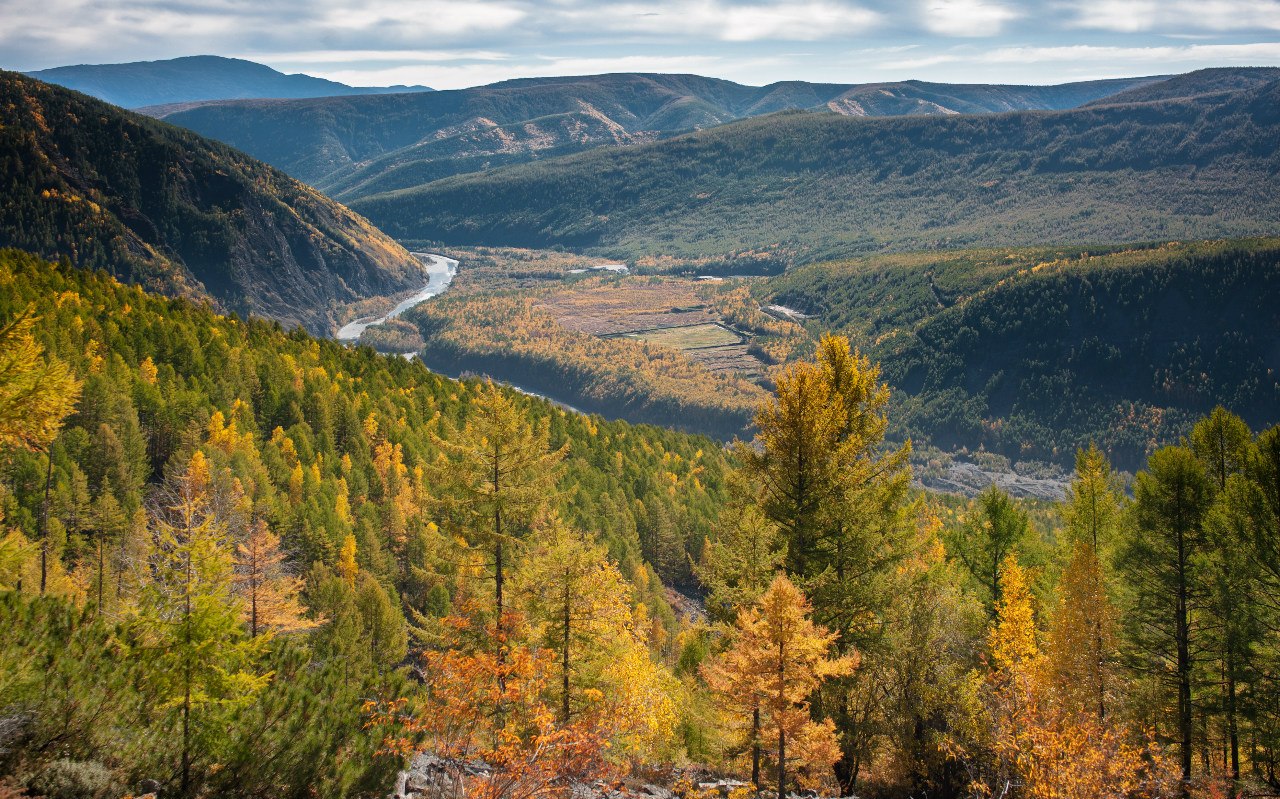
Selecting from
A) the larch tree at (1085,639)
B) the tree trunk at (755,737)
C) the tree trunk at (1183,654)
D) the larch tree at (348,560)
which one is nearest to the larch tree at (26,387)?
the tree trunk at (755,737)

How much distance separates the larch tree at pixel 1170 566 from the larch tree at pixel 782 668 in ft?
47.6

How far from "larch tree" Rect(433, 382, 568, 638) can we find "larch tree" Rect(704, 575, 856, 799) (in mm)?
7993

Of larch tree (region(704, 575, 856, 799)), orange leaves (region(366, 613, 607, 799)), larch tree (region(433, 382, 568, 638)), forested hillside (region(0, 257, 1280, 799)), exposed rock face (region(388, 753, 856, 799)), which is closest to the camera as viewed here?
forested hillside (region(0, 257, 1280, 799))

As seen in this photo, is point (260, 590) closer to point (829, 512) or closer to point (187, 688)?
point (187, 688)

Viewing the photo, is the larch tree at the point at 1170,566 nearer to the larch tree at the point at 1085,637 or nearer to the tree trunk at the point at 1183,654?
the tree trunk at the point at 1183,654

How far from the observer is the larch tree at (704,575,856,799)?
2483 cm

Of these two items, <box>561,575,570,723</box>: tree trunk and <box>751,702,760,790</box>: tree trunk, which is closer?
<box>751,702,760,790</box>: tree trunk

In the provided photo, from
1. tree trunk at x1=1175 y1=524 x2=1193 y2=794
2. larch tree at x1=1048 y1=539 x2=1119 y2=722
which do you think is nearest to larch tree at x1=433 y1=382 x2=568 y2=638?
larch tree at x1=1048 y1=539 x2=1119 y2=722

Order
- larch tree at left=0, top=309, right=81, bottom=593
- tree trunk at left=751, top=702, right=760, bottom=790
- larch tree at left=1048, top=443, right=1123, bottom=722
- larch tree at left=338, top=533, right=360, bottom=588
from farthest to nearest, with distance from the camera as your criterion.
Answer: larch tree at left=338, top=533, right=360, bottom=588, larch tree at left=1048, top=443, right=1123, bottom=722, tree trunk at left=751, top=702, right=760, bottom=790, larch tree at left=0, top=309, right=81, bottom=593

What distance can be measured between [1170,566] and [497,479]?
2433cm

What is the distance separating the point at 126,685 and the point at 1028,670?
29.4 m

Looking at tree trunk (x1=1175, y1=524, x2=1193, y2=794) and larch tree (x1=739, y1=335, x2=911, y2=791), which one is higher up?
larch tree (x1=739, y1=335, x2=911, y2=791)

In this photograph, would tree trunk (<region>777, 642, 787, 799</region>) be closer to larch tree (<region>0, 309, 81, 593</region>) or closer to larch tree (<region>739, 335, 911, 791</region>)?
larch tree (<region>739, 335, 911, 791</region>)

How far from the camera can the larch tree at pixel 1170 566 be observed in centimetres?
3253
